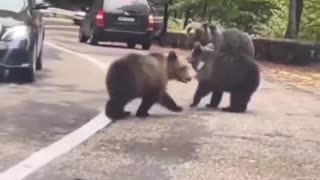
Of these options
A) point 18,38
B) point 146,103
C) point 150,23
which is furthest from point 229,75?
point 150,23

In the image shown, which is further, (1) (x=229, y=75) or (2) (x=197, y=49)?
(2) (x=197, y=49)

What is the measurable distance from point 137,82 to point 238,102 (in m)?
2.16

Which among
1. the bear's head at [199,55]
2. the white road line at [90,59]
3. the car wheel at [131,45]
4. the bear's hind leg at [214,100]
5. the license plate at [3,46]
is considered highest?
the bear's head at [199,55]

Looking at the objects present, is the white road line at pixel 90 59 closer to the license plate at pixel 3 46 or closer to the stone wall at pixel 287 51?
the stone wall at pixel 287 51

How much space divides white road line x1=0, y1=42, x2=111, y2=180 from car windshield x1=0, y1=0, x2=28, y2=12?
14.2 feet

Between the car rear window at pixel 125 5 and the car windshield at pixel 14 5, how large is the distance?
12657mm

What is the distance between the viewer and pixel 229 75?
41.4ft

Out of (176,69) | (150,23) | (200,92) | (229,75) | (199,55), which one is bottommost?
(150,23)

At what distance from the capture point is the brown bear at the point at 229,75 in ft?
41.4

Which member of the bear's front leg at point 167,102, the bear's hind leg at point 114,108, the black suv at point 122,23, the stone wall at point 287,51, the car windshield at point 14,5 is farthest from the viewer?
the black suv at point 122,23

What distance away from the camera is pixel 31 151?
880 centimetres

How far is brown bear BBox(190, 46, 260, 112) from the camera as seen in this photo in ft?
41.4

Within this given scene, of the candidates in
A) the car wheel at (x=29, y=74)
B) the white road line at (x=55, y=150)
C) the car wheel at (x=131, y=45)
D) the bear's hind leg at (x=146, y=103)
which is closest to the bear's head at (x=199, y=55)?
the bear's hind leg at (x=146, y=103)

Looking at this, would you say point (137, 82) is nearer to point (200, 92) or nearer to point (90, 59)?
point (200, 92)
